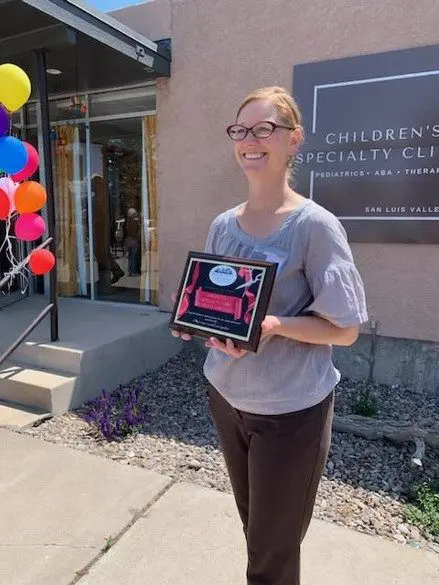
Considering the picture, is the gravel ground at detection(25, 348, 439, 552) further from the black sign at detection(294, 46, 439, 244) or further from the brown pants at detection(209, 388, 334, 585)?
the black sign at detection(294, 46, 439, 244)

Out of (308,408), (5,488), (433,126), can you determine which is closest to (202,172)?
(433,126)

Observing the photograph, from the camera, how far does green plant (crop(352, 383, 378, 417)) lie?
3.66m

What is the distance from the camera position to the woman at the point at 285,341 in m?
1.34

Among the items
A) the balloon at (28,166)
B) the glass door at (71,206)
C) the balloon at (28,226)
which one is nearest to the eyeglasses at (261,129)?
the balloon at (28,166)

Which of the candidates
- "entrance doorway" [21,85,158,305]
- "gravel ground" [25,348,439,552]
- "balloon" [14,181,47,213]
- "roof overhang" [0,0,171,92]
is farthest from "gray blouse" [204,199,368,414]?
"entrance doorway" [21,85,158,305]

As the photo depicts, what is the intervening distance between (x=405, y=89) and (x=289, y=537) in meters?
3.74

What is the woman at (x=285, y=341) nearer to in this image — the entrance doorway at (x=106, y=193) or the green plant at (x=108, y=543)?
the green plant at (x=108, y=543)

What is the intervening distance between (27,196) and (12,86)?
69cm

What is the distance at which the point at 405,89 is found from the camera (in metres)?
3.99

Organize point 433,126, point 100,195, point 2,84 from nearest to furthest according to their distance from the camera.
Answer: point 2,84
point 433,126
point 100,195

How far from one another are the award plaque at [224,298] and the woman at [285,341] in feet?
0.16

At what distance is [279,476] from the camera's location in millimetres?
1411

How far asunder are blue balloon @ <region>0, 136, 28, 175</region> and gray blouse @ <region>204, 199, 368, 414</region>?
6.71ft

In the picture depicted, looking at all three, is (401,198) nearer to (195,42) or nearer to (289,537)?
(195,42)
